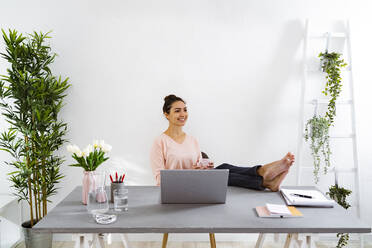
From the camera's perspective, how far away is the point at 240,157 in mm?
3551

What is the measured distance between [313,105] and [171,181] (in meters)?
2.12

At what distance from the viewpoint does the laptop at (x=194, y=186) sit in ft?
6.35

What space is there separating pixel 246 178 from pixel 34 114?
1.98m

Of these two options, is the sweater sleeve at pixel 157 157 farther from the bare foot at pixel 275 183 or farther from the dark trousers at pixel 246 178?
the bare foot at pixel 275 183

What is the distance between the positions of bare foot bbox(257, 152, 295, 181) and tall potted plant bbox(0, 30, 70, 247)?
1.96 metres

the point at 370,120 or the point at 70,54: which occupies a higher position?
the point at 70,54

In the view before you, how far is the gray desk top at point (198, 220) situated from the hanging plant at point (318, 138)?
53.2 inches

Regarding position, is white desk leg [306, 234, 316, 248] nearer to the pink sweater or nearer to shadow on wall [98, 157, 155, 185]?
the pink sweater

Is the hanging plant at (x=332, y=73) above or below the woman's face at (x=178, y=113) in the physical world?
above

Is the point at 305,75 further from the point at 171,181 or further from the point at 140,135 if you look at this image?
the point at 171,181

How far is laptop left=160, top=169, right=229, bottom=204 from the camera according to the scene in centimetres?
194

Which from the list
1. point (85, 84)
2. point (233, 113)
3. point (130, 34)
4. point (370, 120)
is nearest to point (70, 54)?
point (85, 84)

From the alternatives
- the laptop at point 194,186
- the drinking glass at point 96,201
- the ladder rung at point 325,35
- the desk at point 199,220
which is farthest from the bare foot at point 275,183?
the ladder rung at point 325,35

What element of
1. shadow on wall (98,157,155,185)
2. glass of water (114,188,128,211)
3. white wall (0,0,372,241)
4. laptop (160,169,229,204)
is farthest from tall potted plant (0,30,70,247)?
laptop (160,169,229,204)
